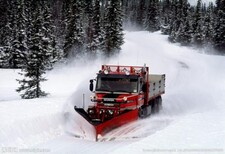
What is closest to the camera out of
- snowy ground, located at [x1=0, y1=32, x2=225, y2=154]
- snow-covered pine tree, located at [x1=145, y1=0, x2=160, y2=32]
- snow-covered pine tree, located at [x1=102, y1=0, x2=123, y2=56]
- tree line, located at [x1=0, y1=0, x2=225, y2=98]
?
snowy ground, located at [x1=0, y1=32, x2=225, y2=154]

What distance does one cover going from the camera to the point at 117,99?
1526 cm

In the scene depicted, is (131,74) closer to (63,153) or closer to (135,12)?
(63,153)

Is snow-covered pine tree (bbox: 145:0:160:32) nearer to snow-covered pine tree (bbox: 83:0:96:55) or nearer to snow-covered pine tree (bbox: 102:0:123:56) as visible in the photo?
snow-covered pine tree (bbox: 83:0:96:55)

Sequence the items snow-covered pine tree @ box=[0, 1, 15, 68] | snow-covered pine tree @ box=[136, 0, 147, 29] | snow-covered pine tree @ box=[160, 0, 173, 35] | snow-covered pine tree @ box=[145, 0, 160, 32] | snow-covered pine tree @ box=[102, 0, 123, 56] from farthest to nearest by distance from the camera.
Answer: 1. snow-covered pine tree @ box=[136, 0, 147, 29]
2. snow-covered pine tree @ box=[145, 0, 160, 32]
3. snow-covered pine tree @ box=[160, 0, 173, 35]
4. snow-covered pine tree @ box=[0, 1, 15, 68]
5. snow-covered pine tree @ box=[102, 0, 123, 56]

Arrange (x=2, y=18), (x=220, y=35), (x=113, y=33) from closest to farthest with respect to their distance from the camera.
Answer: (x=113, y=33), (x=220, y=35), (x=2, y=18)

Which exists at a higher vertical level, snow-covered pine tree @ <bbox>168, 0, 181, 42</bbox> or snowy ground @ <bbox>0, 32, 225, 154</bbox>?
snow-covered pine tree @ <bbox>168, 0, 181, 42</bbox>

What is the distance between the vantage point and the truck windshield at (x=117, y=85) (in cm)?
1625

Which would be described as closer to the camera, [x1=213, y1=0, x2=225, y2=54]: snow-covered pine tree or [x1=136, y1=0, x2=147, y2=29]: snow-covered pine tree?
[x1=213, y1=0, x2=225, y2=54]: snow-covered pine tree

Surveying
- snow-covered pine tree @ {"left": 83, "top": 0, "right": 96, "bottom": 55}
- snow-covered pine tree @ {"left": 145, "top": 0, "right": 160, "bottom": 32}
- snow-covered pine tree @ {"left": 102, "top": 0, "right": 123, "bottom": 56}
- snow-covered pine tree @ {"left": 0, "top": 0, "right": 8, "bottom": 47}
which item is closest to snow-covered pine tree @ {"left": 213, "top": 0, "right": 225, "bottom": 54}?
snow-covered pine tree @ {"left": 102, "top": 0, "right": 123, "bottom": 56}

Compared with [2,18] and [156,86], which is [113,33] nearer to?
[2,18]

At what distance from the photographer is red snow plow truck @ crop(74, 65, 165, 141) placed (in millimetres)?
14461

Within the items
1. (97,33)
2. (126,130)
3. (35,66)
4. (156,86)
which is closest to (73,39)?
(97,33)

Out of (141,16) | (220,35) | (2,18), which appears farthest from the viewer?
(141,16)

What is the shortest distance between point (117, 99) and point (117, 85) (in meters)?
1.23
